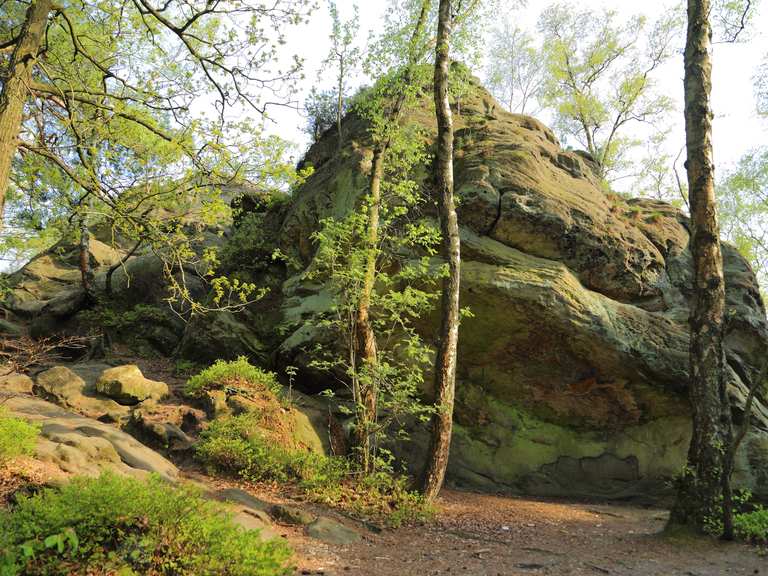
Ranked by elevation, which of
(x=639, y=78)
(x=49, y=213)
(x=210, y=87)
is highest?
(x=639, y=78)

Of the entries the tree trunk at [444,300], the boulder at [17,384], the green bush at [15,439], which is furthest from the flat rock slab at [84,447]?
the tree trunk at [444,300]

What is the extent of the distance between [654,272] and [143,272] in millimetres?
14932

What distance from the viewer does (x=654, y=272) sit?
41.6 feet

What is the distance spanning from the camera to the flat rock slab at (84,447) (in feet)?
18.7

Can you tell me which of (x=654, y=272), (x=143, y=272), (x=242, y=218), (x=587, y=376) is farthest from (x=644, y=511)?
(x=143, y=272)

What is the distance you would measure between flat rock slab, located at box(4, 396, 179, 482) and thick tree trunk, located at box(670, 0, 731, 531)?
7212mm

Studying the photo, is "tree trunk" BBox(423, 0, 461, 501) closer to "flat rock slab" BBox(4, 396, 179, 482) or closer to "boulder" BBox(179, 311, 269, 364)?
"flat rock slab" BBox(4, 396, 179, 482)

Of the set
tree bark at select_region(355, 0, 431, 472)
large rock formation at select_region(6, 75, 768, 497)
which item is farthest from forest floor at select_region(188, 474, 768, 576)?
large rock formation at select_region(6, 75, 768, 497)

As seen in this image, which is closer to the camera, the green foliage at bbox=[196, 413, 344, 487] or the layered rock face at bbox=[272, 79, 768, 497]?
the green foliage at bbox=[196, 413, 344, 487]

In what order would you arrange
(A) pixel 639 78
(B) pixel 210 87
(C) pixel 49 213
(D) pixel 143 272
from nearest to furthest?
(B) pixel 210 87, (C) pixel 49 213, (D) pixel 143 272, (A) pixel 639 78

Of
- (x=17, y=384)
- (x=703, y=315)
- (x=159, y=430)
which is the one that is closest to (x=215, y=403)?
(x=159, y=430)

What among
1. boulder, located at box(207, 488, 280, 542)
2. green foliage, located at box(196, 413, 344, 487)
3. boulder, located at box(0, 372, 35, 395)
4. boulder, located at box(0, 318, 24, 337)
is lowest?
boulder, located at box(207, 488, 280, 542)

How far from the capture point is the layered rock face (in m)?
10.7

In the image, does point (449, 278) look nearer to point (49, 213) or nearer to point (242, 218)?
point (49, 213)
